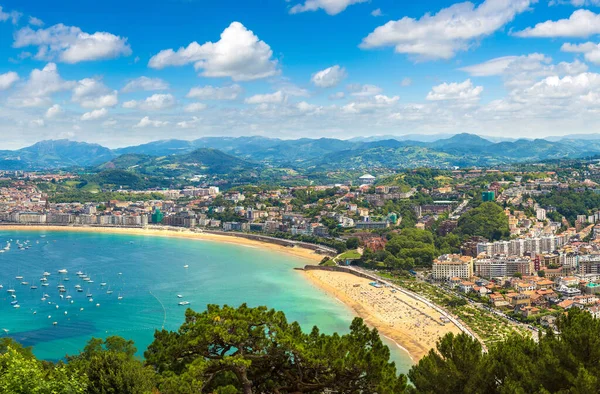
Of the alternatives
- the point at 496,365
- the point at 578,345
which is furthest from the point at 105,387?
the point at 578,345

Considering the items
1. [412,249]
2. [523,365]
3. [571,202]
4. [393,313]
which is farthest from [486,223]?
[523,365]

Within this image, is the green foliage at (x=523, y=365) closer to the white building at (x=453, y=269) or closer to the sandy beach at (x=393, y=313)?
the sandy beach at (x=393, y=313)

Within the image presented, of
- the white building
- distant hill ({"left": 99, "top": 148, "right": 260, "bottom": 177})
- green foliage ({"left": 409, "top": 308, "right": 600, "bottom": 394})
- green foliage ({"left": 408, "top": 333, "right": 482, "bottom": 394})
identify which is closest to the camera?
green foliage ({"left": 409, "top": 308, "right": 600, "bottom": 394})

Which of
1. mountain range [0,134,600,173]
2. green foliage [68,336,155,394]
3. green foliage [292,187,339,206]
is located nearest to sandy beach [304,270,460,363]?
green foliage [68,336,155,394]

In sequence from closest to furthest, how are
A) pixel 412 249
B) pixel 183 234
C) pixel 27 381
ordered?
pixel 27 381 < pixel 412 249 < pixel 183 234

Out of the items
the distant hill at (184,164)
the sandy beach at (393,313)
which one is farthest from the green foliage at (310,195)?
the distant hill at (184,164)

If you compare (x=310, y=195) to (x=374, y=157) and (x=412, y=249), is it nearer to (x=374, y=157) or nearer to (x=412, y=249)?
(x=412, y=249)

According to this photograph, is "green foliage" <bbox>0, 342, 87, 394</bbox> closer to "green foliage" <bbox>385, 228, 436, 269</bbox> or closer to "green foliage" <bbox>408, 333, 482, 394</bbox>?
"green foliage" <bbox>408, 333, 482, 394</bbox>
